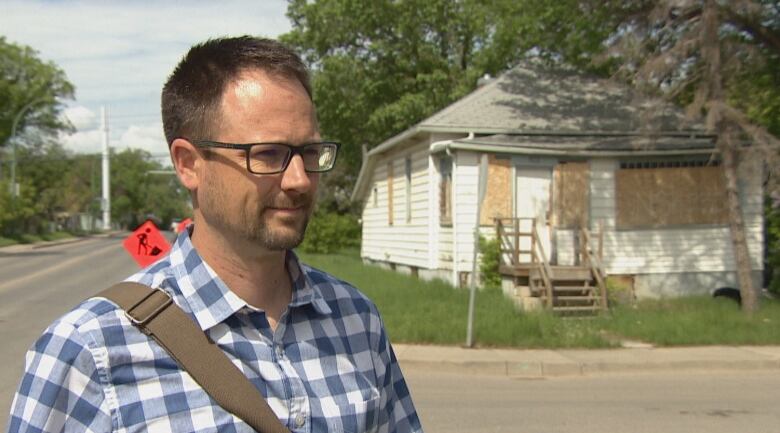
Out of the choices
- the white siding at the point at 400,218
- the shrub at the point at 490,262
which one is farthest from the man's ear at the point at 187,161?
the white siding at the point at 400,218

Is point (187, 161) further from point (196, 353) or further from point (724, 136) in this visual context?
point (724, 136)

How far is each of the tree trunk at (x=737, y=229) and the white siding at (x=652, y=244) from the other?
364 centimetres

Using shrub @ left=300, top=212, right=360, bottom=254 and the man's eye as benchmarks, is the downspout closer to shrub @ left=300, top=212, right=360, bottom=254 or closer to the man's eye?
shrub @ left=300, top=212, right=360, bottom=254

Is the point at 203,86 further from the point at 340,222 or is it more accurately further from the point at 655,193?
the point at 340,222

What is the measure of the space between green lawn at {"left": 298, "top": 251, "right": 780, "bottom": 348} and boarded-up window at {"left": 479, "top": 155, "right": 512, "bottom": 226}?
209 cm

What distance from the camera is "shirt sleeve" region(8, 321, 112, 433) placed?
1566 millimetres

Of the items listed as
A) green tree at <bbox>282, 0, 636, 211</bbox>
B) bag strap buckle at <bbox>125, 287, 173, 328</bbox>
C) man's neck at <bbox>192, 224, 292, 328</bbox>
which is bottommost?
bag strap buckle at <bbox>125, 287, 173, 328</bbox>

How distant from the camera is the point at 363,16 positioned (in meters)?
30.2

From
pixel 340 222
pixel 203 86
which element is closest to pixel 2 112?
pixel 340 222

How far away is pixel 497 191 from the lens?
59.2ft

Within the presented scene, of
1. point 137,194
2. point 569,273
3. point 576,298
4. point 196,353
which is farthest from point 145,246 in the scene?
point 137,194

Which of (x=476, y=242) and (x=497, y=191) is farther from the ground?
(x=497, y=191)

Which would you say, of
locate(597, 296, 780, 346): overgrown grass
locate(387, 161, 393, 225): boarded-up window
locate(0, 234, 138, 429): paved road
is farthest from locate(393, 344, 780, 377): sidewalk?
locate(387, 161, 393, 225): boarded-up window

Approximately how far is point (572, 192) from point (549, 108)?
3.21 m
